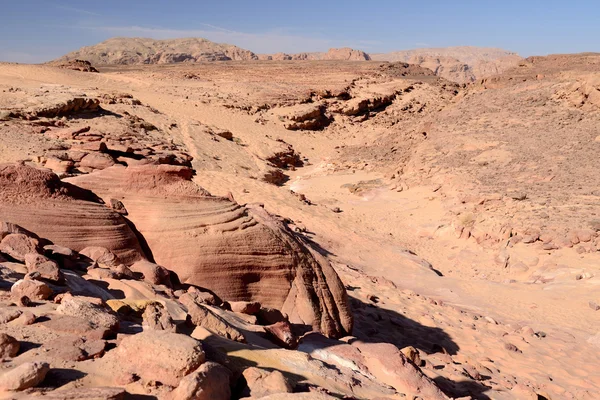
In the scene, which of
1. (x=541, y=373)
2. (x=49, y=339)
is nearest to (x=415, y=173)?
(x=541, y=373)

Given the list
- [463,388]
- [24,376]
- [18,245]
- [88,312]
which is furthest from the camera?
[463,388]

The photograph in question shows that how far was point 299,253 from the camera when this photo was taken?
216 inches

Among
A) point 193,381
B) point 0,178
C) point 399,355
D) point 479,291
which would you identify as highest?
point 0,178

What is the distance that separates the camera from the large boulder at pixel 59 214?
4.52 m

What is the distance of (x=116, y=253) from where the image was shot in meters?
4.73

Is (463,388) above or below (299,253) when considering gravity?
below

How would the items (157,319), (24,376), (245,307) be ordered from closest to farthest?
(24,376) < (157,319) < (245,307)

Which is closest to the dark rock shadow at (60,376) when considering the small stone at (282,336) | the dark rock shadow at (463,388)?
the small stone at (282,336)

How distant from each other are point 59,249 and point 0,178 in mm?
1004

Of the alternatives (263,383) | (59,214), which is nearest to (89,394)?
(263,383)

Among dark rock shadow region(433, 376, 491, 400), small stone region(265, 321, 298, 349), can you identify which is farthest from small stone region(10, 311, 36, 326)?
dark rock shadow region(433, 376, 491, 400)

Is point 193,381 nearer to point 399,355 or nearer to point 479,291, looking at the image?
point 399,355

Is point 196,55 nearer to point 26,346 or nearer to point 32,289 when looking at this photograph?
point 32,289

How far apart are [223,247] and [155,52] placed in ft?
231
